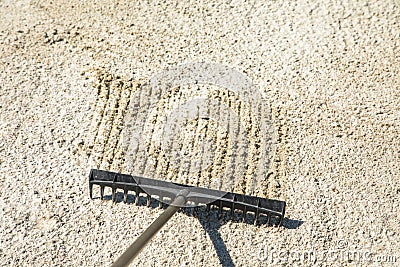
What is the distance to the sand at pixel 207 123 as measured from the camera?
11.8 feet

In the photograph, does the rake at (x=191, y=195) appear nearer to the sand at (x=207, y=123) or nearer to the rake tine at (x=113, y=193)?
the rake tine at (x=113, y=193)

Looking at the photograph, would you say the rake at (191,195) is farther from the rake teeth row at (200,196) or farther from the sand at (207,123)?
the sand at (207,123)

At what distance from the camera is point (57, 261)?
11.5 feet

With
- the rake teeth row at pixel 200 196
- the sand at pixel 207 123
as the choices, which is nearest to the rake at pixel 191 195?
the rake teeth row at pixel 200 196

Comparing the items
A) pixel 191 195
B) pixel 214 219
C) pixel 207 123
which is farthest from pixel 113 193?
pixel 207 123

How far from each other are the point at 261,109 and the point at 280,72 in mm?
421

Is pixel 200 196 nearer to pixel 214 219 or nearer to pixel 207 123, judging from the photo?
pixel 214 219

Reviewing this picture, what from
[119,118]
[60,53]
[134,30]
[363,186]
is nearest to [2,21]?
[60,53]

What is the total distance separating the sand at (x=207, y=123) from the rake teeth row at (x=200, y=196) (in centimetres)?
11

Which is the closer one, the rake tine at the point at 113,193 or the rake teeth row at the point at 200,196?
the rake teeth row at the point at 200,196

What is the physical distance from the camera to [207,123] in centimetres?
422

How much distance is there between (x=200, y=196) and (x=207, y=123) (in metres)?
0.78

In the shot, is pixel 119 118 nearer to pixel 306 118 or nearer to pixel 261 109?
pixel 261 109

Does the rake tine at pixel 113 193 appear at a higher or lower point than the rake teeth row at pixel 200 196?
lower
